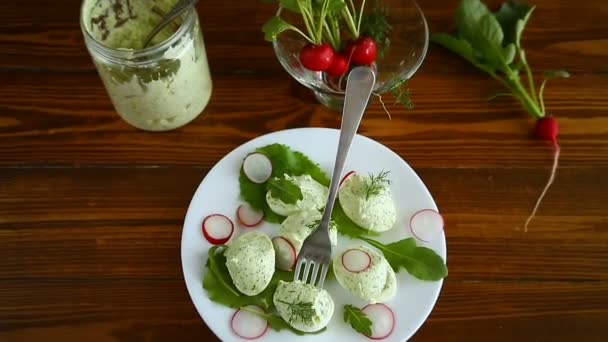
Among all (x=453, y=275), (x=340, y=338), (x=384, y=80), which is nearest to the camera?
(x=340, y=338)

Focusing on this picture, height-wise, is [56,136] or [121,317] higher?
[56,136]

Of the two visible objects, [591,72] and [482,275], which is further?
[591,72]

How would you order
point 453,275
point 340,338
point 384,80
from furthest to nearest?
point 384,80 < point 453,275 < point 340,338

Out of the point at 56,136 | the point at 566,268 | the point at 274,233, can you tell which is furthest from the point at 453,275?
the point at 56,136

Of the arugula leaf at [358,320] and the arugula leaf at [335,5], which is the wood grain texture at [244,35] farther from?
the arugula leaf at [358,320]

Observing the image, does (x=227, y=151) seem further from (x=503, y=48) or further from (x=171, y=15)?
(x=503, y=48)

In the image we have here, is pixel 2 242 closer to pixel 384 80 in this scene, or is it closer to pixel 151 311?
pixel 151 311

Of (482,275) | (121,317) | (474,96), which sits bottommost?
(121,317)
